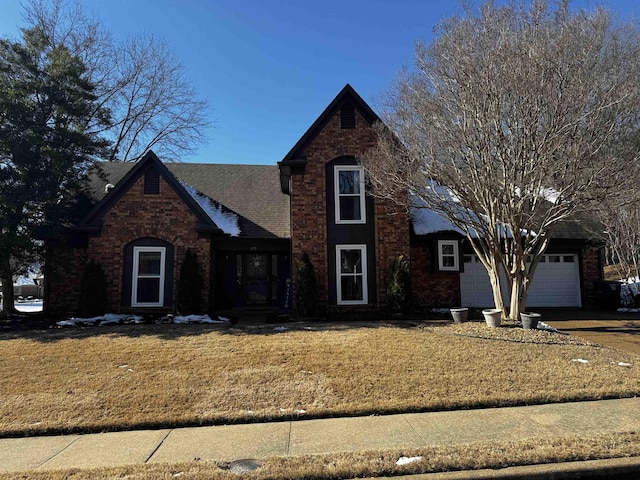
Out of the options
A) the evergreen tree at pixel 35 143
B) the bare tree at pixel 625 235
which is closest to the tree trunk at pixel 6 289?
the evergreen tree at pixel 35 143

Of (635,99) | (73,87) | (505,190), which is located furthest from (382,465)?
(73,87)

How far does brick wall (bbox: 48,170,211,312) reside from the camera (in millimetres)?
12688

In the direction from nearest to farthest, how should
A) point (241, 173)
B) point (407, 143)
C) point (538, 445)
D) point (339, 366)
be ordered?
point (538, 445) < point (339, 366) < point (407, 143) < point (241, 173)

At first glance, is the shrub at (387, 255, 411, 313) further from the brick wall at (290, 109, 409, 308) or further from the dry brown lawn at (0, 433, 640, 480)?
the dry brown lawn at (0, 433, 640, 480)

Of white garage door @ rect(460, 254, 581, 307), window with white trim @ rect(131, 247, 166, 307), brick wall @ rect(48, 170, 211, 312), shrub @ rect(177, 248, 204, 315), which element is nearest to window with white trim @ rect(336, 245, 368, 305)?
white garage door @ rect(460, 254, 581, 307)

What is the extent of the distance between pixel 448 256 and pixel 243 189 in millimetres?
8122

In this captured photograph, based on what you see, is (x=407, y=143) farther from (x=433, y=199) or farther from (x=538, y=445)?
(x=538, y=445)

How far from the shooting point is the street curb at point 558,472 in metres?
3.59

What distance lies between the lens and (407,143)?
11.2 metres

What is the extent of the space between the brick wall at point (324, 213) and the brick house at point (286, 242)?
1.3 inches

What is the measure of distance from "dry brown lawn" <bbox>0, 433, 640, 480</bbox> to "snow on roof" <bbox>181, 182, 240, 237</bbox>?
10353mm

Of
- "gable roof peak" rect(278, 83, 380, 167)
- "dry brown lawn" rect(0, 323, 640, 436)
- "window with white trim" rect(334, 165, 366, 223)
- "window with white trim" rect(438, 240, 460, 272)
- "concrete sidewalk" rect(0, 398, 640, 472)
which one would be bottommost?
"concrete sidewalk" rect(0, 398, 640, 472)

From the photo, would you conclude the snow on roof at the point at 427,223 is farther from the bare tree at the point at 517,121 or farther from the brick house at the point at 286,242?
the bare tree at the point at 517,121

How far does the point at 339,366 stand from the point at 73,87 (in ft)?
42.6
